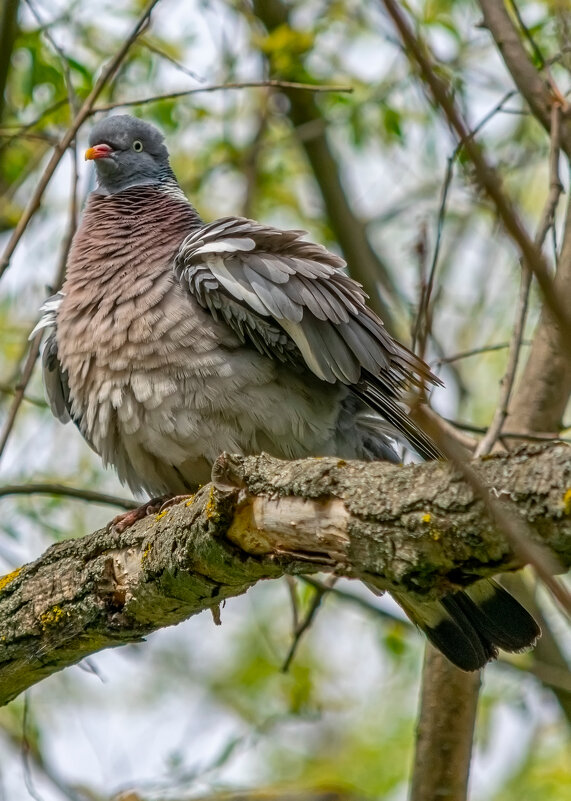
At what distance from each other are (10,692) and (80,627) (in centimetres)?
61

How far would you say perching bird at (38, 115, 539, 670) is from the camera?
436 centimetres

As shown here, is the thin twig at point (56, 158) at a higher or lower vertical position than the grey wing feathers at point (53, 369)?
higher

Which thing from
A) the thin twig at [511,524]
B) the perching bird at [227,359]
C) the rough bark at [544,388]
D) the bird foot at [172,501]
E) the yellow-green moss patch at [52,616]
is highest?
the rough bark at [544,388]

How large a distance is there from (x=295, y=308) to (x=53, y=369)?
1573 millimetres

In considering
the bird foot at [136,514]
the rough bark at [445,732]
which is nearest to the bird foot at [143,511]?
the bird foot at [136,514]

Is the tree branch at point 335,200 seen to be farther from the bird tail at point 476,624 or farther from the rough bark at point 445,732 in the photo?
the bird tail at point 476,624

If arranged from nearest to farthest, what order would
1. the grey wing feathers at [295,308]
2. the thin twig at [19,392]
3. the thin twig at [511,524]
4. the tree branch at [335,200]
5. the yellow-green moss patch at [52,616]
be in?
1. the thin twig at [511,524]
2. the yellow-green moss patch at [52,616]
3. the grey wing feathers at [295,308]
4. the thin twig at [19,392]
5. the tree branch at [335,200]

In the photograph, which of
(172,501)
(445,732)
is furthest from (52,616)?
(445,732)

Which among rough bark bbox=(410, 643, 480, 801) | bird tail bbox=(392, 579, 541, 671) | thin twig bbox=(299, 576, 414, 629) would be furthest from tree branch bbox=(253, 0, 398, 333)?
bird tail bbox=(392, 579, 541, 671)

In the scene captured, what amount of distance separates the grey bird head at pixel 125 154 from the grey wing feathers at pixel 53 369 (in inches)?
32.8

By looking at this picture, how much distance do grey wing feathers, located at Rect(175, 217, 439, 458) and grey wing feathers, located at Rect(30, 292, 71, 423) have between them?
0.89m

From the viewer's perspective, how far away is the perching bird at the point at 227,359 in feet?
14.3

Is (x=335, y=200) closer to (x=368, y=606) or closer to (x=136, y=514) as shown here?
(x=368, y=606)

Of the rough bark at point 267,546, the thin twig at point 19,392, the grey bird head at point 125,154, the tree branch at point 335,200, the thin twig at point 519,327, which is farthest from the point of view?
the tree branch at point 335,200
